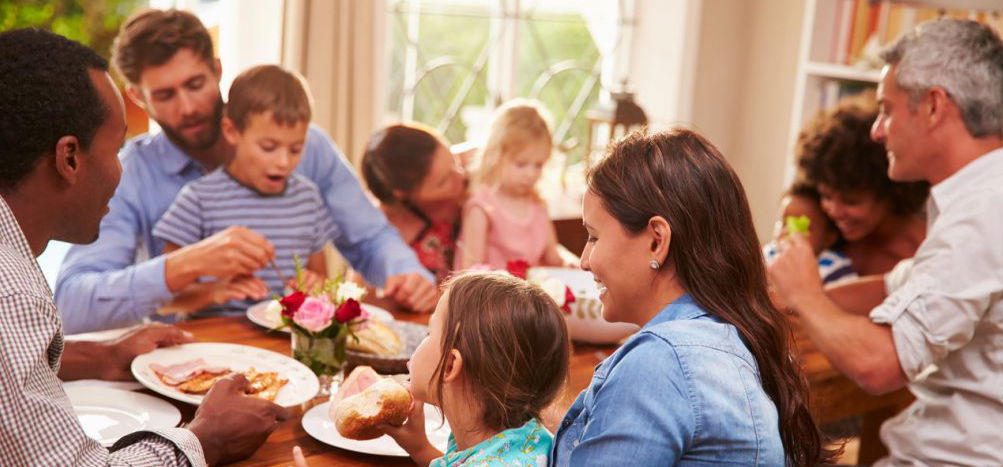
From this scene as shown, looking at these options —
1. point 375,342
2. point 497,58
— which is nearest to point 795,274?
point 375,342

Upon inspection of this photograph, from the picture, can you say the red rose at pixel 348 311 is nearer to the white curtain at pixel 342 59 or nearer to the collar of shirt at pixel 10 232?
the collar of shirt at pixel 10 232

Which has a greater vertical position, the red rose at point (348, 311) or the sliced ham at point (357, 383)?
the red rose at point (348, 311)

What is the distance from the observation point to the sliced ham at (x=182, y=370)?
5.41ft

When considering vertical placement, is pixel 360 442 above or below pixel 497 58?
below

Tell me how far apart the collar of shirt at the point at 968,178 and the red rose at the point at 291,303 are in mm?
1322

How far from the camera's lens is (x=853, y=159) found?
113 inches

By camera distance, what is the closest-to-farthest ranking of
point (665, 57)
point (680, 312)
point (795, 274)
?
point (680, 312), point (795, 274), point (665, 57)

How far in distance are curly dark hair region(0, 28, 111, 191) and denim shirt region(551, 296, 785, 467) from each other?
31.7 inches

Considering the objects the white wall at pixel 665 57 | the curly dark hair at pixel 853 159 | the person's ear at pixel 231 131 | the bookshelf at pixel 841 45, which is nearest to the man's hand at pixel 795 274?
the curly dark hair at pixel 853 159

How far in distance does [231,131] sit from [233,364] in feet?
2.20

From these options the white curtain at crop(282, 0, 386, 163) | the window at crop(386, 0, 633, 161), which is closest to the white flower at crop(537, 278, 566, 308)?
the white curtain at crop(282, 0, 386, 163)

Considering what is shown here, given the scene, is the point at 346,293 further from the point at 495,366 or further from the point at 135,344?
the point at 495,366

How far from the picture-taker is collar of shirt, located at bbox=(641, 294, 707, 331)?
1.22 m

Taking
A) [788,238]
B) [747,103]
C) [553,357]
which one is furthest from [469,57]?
[553,357]
